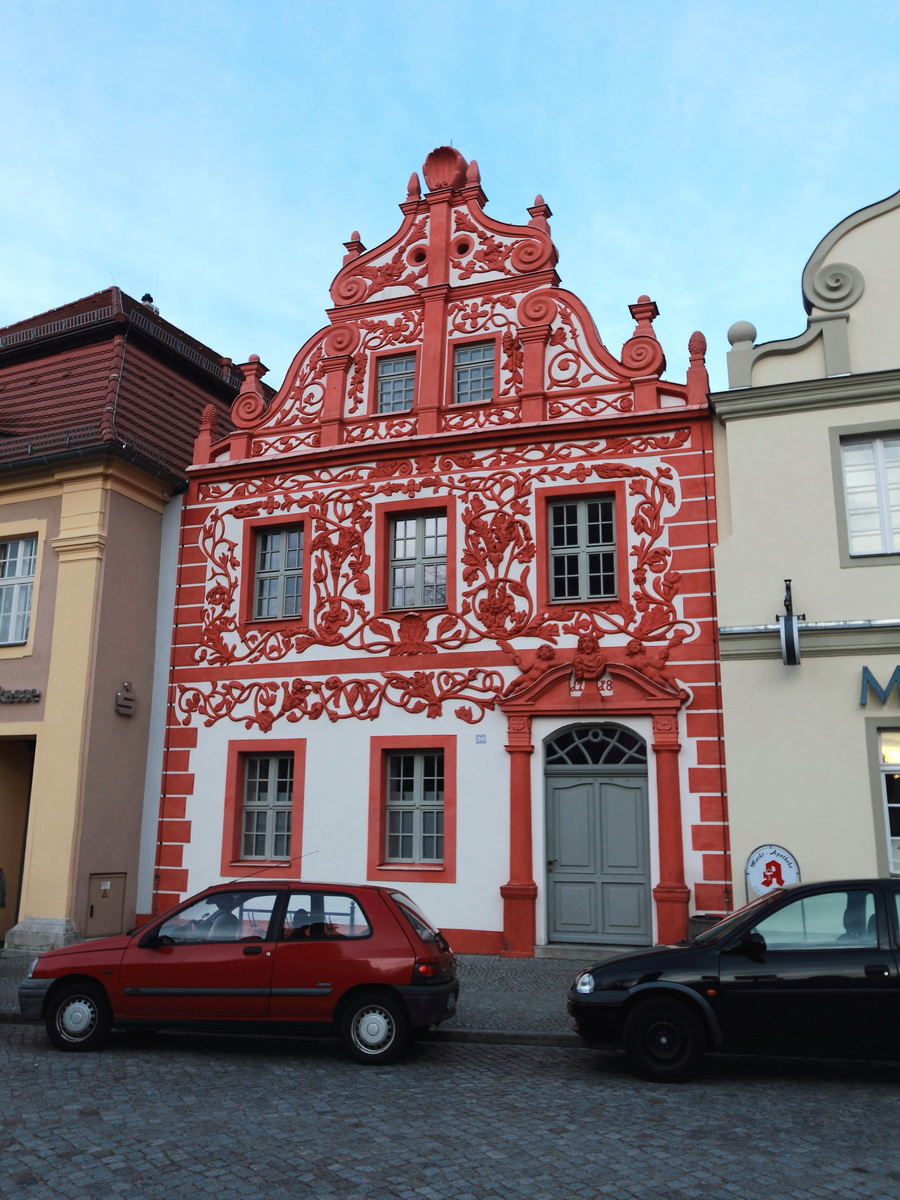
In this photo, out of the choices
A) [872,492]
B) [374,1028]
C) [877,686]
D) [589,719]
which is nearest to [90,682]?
[589,719]

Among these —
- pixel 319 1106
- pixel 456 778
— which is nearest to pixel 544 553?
pixel 456 778

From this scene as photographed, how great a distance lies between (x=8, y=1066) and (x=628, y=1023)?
5.05m

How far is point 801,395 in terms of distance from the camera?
14.6m

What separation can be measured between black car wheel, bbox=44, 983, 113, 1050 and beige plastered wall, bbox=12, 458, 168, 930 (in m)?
6.52

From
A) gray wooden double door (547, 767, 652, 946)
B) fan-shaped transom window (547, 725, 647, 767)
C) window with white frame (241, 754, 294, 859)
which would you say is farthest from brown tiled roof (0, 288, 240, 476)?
gray wooden double door (547, 767, 652, 946)

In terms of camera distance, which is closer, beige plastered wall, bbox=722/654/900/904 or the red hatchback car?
the red hatchback car

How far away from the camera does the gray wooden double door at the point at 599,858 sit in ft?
46.8

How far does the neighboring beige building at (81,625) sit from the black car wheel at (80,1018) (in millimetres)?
6506

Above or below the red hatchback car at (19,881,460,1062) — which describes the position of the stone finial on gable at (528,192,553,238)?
above

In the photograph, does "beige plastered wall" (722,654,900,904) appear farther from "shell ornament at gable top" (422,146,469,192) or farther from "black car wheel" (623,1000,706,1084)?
"shell ornament at gable top" (422,146,469,192)

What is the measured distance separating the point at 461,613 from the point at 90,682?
5.77 metres

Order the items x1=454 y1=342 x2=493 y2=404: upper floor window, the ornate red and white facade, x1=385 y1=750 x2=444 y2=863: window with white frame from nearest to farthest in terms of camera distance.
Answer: the ornate red and white facade < x1=385 y1=750 x2=444 y2=863: window with white frame < x1=454 y1=342 x2=493 y2=404: upper floor window

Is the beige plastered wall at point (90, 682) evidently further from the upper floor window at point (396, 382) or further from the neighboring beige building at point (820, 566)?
the neighboring beige building at point (820, 566)

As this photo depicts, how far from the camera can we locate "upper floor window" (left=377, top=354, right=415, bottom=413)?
56.7 ft
